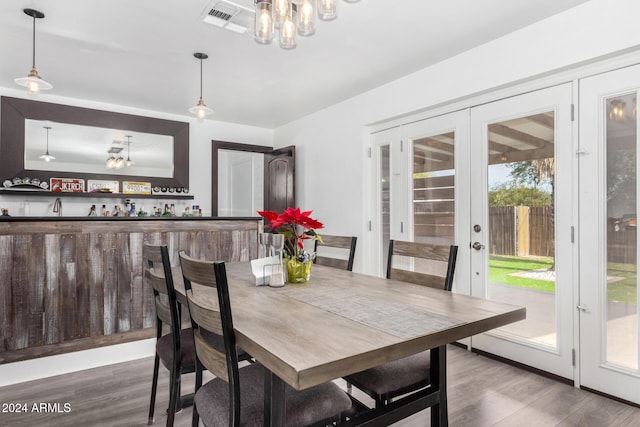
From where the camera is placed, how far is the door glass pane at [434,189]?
10.8ft

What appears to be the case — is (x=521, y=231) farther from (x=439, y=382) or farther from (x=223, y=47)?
(x=223, y=47)

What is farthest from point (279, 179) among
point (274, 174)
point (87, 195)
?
point (87, 195)

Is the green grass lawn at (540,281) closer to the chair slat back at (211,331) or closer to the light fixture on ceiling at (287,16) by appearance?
the light fixture on ceiling at (287,16)

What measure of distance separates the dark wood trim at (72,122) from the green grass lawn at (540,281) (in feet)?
12.7

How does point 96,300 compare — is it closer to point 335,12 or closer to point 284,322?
point 284,322

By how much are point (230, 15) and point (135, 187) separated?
9.36 ft

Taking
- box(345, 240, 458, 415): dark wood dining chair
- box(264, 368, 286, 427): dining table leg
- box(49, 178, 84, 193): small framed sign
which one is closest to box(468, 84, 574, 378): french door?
box(345, 240, 458, 415): dark wood dining chair

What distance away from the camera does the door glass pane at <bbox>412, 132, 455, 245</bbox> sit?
10.8 feet

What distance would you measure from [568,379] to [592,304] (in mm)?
554

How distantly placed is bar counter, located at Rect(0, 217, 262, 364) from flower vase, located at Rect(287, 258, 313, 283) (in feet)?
5.91

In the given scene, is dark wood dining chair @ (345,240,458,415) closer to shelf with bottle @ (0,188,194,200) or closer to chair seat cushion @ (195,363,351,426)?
chair seat cushion @ (195,363,351,426)

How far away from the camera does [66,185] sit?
414 cm

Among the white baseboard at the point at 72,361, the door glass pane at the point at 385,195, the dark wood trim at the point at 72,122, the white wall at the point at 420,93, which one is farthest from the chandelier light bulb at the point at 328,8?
the dark wood trim at the point at 72,122

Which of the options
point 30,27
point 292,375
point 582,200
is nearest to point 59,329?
point 30,27
